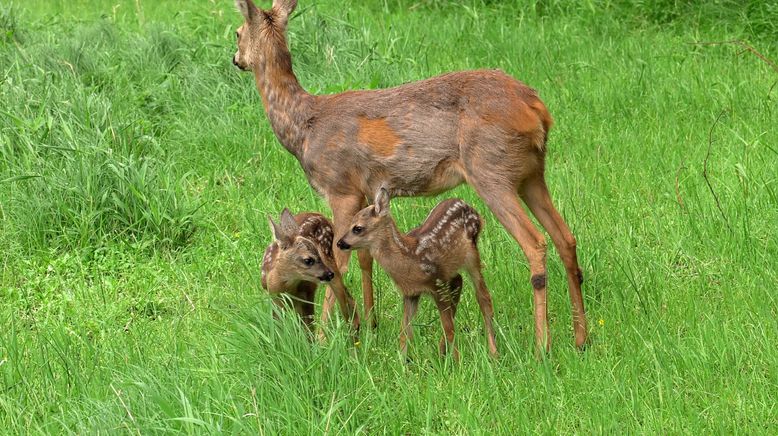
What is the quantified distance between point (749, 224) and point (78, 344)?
11.3 feet

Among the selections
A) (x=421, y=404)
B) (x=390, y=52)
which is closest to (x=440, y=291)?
(x=421, y=404)

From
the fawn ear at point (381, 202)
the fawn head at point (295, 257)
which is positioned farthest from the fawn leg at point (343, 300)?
the fawn ear at point (381, 202)

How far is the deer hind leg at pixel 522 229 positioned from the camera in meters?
5.57

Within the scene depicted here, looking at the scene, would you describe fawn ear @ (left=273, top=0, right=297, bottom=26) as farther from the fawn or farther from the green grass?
the green grass

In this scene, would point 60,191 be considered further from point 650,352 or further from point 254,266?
point 650,352

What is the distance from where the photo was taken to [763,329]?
5148 mm

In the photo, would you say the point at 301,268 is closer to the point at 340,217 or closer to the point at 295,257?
the point at 295,257

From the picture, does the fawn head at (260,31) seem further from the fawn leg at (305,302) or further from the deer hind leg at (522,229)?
the deer hind leg at (522,229)

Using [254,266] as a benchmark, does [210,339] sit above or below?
above

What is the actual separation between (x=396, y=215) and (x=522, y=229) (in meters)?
1.75

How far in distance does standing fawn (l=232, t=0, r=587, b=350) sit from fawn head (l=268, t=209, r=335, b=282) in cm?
36

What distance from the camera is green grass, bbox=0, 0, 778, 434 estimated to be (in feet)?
15.7

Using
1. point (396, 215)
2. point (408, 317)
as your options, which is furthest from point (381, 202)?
point (396, 215)

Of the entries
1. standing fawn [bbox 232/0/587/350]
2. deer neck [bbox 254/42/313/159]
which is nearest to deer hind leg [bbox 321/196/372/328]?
standing fawn [bbox 232/0/587/350]
